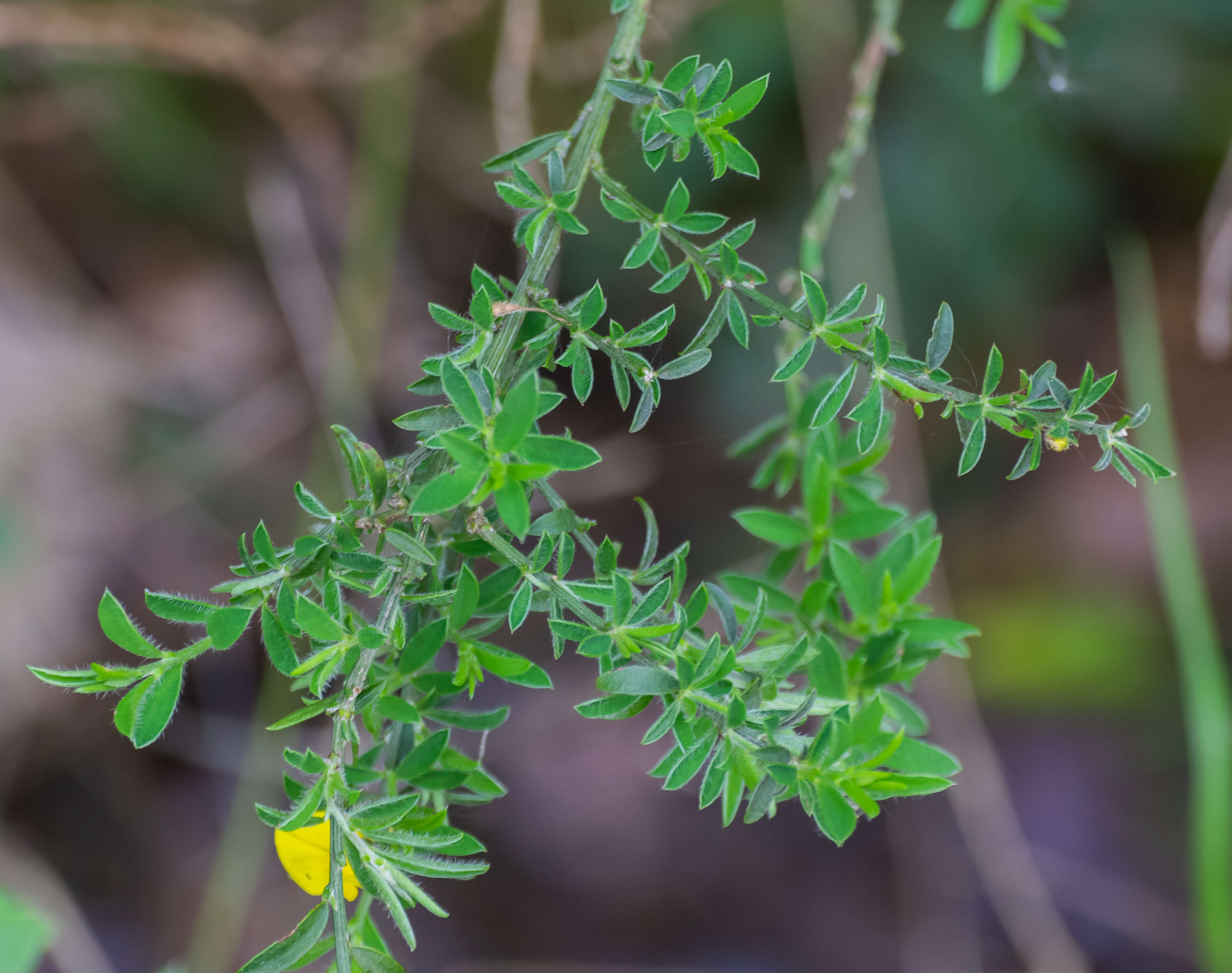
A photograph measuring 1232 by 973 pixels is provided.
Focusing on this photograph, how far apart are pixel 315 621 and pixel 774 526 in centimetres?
45

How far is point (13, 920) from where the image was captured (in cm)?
102

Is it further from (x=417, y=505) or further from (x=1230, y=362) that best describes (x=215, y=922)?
(x=1230, y=362)

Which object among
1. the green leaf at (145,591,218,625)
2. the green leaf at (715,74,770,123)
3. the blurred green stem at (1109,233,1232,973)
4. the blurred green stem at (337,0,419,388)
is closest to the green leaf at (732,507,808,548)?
the green leaf at (715,74,770,123)

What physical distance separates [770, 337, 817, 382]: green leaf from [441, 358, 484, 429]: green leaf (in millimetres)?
216

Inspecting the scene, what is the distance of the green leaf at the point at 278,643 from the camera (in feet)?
1.90

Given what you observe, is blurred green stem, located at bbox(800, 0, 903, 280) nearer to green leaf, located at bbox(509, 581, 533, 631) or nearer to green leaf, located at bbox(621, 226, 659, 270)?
A: green leaf, located at bbox(621, 226, 659, 270)

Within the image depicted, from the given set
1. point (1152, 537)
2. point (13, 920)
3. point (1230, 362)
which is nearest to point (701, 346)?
point (13, 920)

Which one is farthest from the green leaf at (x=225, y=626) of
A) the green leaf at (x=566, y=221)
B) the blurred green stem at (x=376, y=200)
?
the blurred green stem at (x=376, y=200)

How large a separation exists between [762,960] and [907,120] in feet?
5.76

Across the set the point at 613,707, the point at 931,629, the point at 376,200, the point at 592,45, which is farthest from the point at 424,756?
the point at 376,200

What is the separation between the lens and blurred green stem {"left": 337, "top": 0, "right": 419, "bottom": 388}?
1.89 meters

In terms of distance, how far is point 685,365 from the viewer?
628 millimetres

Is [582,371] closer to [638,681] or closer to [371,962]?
[638,681]

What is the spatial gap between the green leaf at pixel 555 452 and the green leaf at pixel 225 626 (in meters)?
0.21
